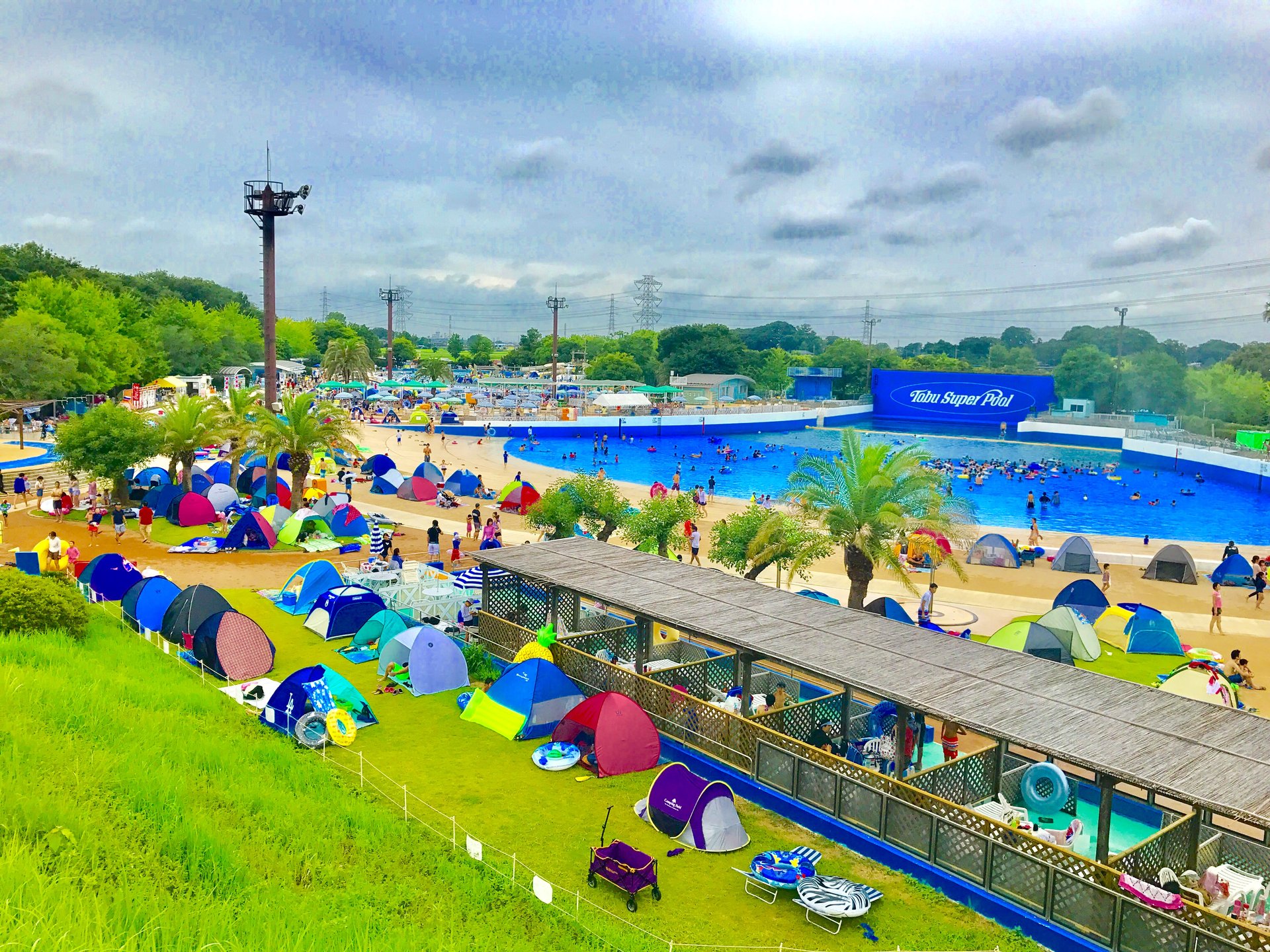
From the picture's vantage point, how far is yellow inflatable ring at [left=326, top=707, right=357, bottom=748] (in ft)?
50.2

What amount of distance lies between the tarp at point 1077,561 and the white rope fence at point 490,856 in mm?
24878

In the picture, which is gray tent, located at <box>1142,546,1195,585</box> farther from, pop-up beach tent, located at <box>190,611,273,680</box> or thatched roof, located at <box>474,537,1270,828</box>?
pop-up beach tent, located at <box>190,611,273,680</box>

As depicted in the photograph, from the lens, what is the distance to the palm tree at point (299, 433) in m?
33.4

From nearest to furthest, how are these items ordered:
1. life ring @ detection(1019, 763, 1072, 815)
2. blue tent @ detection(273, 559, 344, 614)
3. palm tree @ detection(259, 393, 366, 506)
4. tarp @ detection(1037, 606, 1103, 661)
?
1. life ring @ detection(1019, 763, 1072, 815)
2. tarp @ detection(1037, 606, 1103, 661)
3. blue tent @ detection(273, 559, 344, 614)
4. palm tree @ detection(259, 393, 366, 506)

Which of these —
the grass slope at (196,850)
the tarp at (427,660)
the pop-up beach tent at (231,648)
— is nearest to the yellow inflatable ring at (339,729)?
the grass slope at (196,850)

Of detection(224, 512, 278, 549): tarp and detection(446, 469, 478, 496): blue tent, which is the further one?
detection(446, 469, 478, 496): blue tent

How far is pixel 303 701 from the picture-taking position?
1544cm

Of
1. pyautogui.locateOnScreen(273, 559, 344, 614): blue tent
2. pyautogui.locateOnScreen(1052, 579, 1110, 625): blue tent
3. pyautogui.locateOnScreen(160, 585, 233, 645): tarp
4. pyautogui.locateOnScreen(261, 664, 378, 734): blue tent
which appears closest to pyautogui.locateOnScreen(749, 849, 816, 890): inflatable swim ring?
pyautogui.locateOnScreen(261, 664, 378, 734): blue tent

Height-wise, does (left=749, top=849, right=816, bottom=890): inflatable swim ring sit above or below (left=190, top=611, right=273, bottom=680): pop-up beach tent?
below

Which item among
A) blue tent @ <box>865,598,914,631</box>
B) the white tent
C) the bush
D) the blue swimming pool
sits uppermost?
the white tent

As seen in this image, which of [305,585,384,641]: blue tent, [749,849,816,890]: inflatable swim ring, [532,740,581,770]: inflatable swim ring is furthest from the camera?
[305,585,384,641]: blue tent

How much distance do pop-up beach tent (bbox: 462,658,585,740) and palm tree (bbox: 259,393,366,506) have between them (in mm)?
19957

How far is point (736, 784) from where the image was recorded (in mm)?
14125

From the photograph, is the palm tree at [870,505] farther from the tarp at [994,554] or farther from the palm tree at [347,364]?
the palm tree at [347,364]
